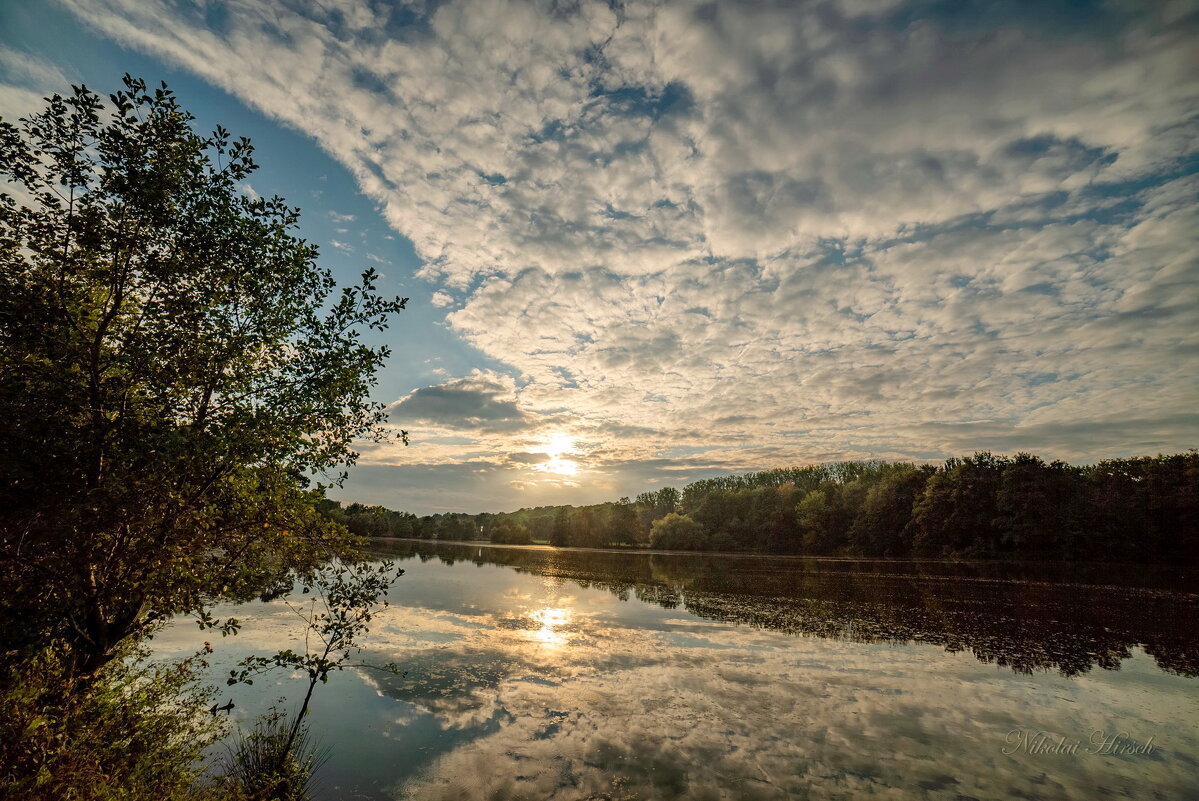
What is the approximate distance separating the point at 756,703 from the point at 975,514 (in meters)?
93.0

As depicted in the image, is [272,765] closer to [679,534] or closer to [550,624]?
[550,624]

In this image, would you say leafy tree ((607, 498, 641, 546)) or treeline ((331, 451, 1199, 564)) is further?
leafy tree ((607, 498, 641, 546))

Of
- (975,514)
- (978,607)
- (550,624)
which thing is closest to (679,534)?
(975,514)

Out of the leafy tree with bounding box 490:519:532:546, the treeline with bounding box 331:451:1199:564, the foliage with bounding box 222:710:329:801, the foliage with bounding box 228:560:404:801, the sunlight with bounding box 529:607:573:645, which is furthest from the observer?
the leafy tree with bounding box 490:519:532:546

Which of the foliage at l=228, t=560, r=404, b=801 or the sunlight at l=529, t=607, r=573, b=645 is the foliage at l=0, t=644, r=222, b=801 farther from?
the sunlight at l=529, t=607, r=573, b=645

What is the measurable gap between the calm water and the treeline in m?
58.6

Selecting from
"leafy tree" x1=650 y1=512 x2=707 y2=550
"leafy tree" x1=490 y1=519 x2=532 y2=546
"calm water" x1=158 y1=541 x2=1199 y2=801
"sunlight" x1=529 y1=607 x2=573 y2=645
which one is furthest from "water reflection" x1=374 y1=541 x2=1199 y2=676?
"leafy tree" x1=490 y1=519 x2=532 y2=546

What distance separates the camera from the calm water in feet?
37.3

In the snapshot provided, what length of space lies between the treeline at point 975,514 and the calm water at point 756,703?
192ft

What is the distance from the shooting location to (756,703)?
52.5ft

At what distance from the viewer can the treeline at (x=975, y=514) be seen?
75125mm

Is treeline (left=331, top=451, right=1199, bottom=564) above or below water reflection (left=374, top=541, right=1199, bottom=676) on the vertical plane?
above

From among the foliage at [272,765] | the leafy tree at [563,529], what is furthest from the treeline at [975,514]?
the foliage at [272,765]

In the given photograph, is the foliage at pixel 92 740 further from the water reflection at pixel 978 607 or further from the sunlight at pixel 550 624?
the water reflection at pixel 978 607
